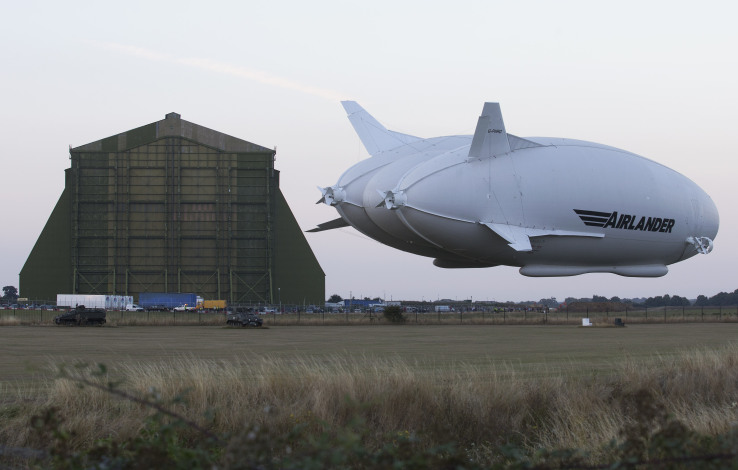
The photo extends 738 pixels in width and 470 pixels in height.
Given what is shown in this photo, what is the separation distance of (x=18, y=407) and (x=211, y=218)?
329 feet

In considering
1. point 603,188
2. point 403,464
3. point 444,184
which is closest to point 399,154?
point 444,184

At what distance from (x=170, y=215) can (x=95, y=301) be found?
49.9 ft

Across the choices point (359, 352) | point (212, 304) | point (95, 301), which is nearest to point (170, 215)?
point (212, 304)

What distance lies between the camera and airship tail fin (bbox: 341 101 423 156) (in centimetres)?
3231

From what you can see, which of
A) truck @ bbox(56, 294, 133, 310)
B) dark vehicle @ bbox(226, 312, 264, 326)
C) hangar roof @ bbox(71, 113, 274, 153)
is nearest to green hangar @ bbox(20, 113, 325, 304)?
hangar roof @ bbox(71, 113, 274, 153)

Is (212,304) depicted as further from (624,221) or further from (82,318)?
(624,221)

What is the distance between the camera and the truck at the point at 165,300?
11544 centimetres

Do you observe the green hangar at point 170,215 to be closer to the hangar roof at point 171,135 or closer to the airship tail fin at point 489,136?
the hangar roof at point 171,135

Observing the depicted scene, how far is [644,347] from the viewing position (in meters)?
39.8

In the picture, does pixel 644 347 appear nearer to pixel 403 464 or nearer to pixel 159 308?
pixel 403 464

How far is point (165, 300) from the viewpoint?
11550cm

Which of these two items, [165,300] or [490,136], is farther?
[165,300]

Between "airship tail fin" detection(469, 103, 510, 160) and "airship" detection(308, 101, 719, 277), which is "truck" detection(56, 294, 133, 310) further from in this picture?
"airship tail fin" detection(469, 103, 510, 160)

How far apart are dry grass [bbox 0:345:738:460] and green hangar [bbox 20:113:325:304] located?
96.0 m
